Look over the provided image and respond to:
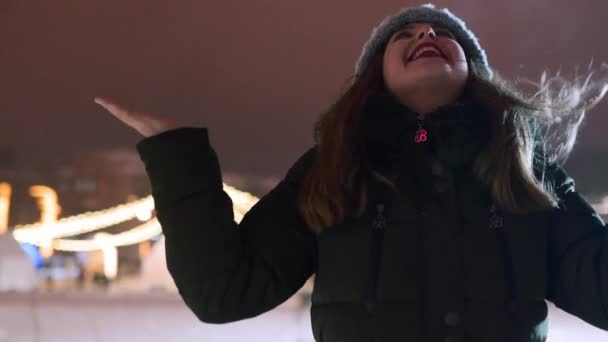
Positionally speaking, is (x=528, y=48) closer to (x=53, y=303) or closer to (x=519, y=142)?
(x=519, y=142)

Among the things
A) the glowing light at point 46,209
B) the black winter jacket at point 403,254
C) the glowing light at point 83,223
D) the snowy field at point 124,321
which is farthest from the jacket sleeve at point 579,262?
the glowing light at point 46,209

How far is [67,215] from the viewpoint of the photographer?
1114mm

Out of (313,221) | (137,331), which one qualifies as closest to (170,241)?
(313,221)

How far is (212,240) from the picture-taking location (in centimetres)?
56

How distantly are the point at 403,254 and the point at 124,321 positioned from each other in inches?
26.3

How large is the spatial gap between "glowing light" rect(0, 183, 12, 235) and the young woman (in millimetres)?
596

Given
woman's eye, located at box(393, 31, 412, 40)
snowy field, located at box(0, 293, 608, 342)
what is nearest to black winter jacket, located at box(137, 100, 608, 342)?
woman's eye, located at box(393, 31, 412, 40)

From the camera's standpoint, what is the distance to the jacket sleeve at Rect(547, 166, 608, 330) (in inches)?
22.7

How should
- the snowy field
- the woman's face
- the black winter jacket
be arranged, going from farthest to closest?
the snowy field < the woman's face < the black winter jacket

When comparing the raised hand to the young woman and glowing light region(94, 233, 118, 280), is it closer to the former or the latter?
the young woman

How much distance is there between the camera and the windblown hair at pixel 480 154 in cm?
60

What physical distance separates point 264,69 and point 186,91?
0.15m

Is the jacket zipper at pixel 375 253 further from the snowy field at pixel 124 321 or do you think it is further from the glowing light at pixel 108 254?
the glowing light at pixel 108 254

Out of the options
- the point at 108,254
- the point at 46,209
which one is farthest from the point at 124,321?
the point at 46,209
